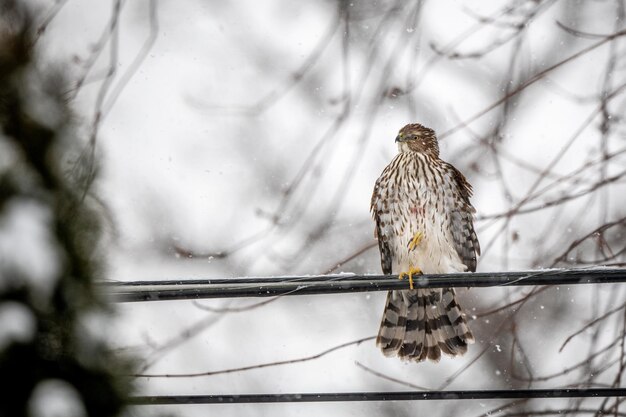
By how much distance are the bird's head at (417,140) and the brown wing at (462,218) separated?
191 mm

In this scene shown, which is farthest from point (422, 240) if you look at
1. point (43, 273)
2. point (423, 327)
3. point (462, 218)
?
point (43, 273)

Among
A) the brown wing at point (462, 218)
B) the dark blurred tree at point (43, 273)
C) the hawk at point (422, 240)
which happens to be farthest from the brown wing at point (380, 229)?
the dark blurred tree at point (43, 273)

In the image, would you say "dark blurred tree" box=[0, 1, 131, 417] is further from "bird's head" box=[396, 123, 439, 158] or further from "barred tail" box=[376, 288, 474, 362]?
"bird's head" box=[396, 123, 439, 158]

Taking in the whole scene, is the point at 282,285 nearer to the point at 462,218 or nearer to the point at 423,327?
the point at 423,327

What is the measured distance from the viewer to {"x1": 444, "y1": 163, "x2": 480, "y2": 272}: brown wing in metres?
5.74

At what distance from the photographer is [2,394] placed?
1.89 meters

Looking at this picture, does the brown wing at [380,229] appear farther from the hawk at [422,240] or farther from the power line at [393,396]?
the power line at [393,396]

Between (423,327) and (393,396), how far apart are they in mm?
1995

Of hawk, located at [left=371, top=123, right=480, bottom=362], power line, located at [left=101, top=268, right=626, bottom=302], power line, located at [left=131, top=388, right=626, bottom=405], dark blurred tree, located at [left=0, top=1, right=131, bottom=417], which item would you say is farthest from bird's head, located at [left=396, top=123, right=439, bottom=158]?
dark blurred tree, located at [left=0, top=1, right=131, bottom=417]

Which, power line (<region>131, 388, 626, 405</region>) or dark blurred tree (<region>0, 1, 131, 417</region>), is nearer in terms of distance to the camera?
dark blurred tree (<region>0, 1, 131, 417</region>)

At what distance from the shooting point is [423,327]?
5.41 meters

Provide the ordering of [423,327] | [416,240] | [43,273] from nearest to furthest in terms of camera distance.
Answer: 1. [43,273]
2. [423,327]
3. [416,240]

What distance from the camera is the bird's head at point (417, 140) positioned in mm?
5926

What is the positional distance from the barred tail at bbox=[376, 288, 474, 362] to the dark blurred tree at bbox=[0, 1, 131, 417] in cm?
343
